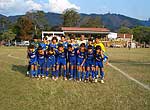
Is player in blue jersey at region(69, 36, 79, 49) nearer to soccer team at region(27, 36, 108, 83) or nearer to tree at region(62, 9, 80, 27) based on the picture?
soccer team at region(27, 36, 108, 83)

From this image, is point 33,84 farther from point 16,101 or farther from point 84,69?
point 16,101

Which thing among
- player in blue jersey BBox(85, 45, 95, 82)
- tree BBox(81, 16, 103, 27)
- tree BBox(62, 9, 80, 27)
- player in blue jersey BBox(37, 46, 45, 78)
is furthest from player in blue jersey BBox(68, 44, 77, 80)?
tree BBox(81, 16, 103, 27)

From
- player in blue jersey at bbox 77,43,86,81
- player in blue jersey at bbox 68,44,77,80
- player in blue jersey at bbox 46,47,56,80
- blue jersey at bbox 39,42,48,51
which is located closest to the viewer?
player in blue jersey at bbox 77,43,86,81

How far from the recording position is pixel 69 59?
42.1 ft

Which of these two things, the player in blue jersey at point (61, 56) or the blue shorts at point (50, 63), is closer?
the player in blue jersey at point (61, 56)

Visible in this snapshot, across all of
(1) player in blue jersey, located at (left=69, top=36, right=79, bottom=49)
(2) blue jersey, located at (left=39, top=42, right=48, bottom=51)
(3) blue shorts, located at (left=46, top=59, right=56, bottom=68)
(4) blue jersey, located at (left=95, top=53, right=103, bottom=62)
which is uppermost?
(1) player in blue jersey, located at (left=69, top=36, right=79, bottom=49)

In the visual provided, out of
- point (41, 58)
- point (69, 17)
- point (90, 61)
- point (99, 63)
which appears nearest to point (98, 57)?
point (99, 63)

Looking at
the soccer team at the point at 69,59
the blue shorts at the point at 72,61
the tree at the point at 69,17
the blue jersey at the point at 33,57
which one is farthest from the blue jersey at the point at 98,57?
the tree at the point at 69,17

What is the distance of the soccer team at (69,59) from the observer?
12227mm

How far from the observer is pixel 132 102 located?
330 inches

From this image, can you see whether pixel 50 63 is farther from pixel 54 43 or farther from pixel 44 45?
pixel 44 45

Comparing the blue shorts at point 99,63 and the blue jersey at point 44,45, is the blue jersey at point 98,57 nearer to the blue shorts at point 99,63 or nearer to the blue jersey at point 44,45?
the blue shorts at point 99,63

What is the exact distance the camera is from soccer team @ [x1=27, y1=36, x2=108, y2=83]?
12.2 metres

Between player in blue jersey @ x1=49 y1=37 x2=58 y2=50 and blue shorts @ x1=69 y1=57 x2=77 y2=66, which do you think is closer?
blue shorts @ x1=69 y1=57 x2=77 y2=66
